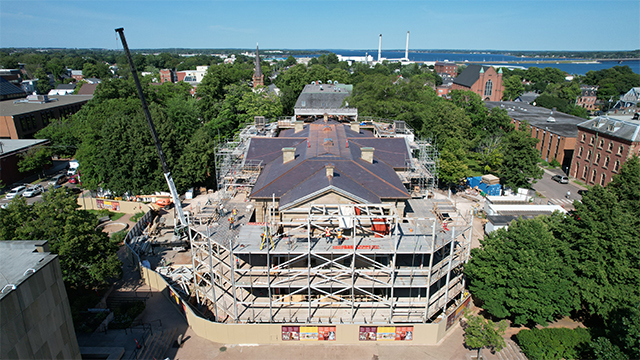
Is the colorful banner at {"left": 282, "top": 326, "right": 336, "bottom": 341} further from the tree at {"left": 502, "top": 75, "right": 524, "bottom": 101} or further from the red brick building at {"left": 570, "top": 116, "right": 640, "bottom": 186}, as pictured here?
the tree at {"left": 502, "top": 75, "right": 524, "bottom": 101}

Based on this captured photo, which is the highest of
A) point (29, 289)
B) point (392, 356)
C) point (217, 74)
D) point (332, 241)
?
point (217, 74)

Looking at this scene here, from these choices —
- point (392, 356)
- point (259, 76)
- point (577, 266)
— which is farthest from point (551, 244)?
point (259, 76)

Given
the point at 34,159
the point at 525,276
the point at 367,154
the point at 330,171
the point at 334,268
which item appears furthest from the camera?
the point at 34,159

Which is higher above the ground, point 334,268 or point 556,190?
point 334,268

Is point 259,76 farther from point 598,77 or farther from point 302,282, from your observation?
point 598,77

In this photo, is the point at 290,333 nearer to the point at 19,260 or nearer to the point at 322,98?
the point at 19,260

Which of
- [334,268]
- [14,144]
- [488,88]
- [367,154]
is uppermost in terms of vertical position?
[367,154]

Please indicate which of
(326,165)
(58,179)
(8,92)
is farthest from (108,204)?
(8,92)
